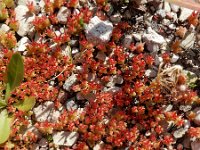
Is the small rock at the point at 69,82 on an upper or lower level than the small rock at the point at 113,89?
upper

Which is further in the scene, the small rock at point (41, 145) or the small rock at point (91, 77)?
the small rock at point (91, 77)

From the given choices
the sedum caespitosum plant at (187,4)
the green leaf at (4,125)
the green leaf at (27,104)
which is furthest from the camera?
the green leaf at (27,104)

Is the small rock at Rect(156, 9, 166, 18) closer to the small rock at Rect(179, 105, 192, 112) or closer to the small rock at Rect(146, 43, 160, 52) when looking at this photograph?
the small rock at Rect(146, 43, 160, 52)

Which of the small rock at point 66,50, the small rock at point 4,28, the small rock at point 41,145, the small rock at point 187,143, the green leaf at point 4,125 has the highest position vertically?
the small rock at point 4,28

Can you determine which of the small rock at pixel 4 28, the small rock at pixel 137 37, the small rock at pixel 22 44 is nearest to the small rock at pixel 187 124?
the small rock at pixel 137 37

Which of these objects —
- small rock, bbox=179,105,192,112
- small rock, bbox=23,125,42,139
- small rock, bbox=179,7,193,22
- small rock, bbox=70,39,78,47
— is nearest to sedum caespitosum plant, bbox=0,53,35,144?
small rock, bbox=23,125,42,139

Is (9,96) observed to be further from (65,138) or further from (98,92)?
(98,92)

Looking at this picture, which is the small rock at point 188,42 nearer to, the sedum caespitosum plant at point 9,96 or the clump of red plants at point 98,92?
the clump of red plants at point 98,92
